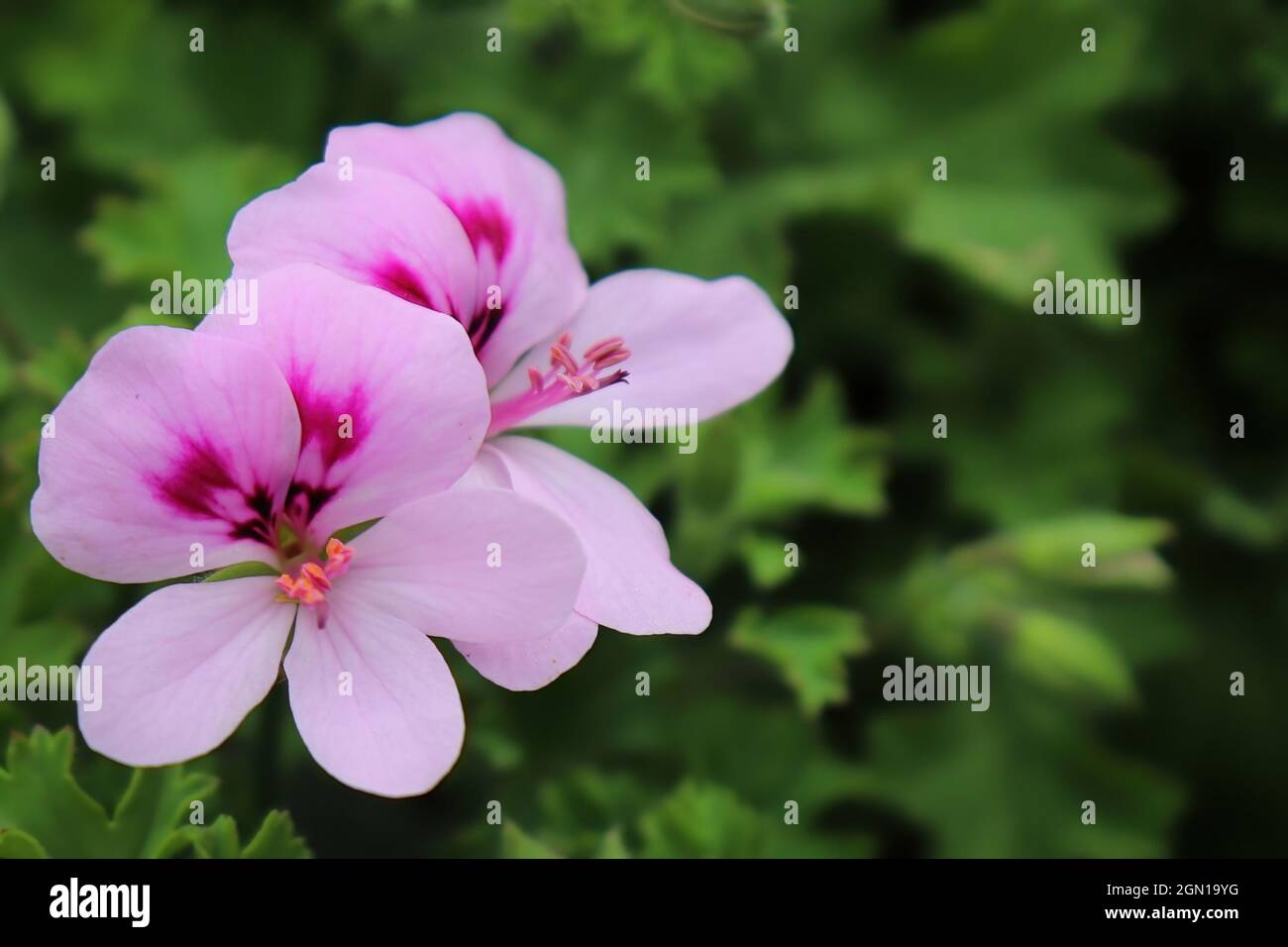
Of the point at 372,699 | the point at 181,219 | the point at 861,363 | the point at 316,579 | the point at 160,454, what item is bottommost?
the point at 372,699

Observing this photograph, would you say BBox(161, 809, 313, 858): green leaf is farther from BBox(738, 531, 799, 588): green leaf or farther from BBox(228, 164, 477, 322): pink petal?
BBox(738, 531, 799, 588): green leaf

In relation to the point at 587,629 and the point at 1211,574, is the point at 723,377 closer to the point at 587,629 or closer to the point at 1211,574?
the point at 587,629

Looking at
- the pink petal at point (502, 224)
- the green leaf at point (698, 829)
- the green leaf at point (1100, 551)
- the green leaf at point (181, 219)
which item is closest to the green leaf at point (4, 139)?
the green leaf at point (181, 219)

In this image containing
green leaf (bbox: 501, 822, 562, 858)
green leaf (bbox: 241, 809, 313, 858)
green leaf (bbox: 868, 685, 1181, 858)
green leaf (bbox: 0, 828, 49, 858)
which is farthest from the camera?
green leaf (bbox: 868, 685, 1181, 858)

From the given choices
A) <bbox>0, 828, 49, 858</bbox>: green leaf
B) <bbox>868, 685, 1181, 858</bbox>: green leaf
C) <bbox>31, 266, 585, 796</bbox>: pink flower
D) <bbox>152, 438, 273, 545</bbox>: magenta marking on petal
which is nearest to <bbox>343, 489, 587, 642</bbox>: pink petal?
<bbox>31, 266, 585, 796</bbox>: pink flower

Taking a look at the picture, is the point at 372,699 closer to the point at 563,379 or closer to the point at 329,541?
the point at 329,541

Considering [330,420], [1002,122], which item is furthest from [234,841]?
[1002,122]

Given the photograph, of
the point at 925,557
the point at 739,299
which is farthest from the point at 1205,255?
the point at 739,299
